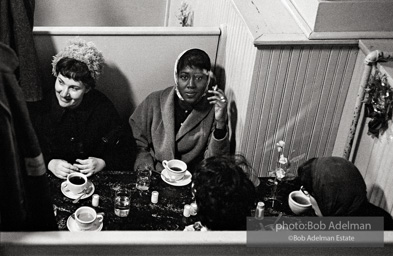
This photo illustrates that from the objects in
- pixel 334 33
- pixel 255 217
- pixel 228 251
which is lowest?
pixel 255 217

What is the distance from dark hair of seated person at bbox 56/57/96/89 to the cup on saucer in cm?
49

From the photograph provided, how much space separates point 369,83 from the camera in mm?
1998

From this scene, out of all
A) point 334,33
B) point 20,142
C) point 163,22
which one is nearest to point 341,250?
point 20,142

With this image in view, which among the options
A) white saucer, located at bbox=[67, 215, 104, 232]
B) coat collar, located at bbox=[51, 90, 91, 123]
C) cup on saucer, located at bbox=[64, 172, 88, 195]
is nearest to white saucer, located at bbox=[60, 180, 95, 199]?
cup on saucer, located at bbox=[64, 172, 88, 195]

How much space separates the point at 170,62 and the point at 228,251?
148cm

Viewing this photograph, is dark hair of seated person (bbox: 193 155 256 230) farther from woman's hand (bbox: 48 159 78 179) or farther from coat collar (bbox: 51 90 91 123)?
coat collar (bbox: 51 90 91 123)

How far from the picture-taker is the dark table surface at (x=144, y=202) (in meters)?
1.78

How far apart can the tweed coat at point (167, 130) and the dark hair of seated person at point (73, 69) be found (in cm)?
35

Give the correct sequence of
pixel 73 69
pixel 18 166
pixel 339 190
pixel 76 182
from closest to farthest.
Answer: pixel 18 166 < pixel 339 190 < pixel 76 182 < pixel 73 69

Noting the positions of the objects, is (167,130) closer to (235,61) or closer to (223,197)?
(235,61)

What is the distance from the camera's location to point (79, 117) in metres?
2.36

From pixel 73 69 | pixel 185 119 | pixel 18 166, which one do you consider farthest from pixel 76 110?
pixel 18 166

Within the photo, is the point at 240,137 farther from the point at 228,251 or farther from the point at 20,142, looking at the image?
the point at 20,142

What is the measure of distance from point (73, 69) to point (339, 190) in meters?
1.24
